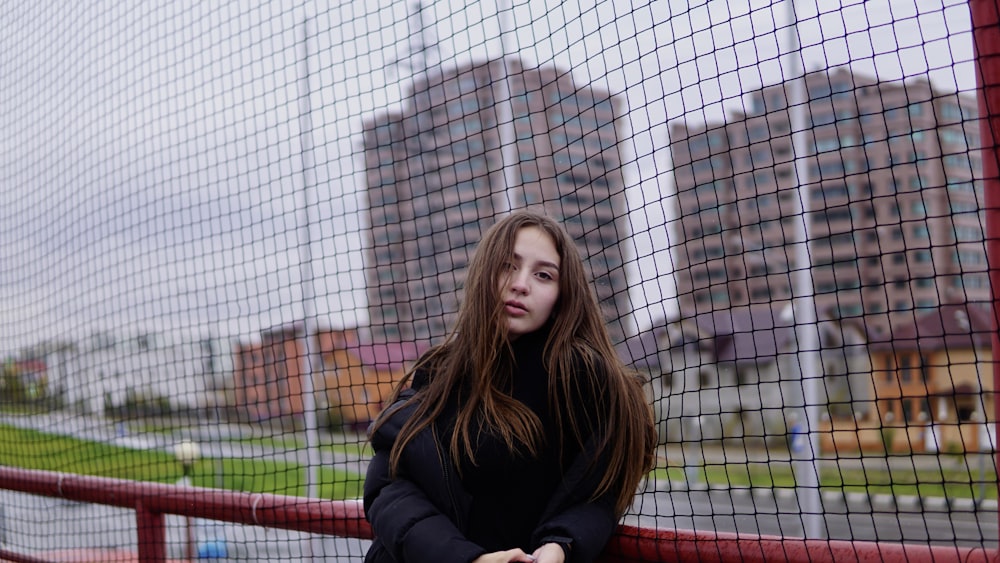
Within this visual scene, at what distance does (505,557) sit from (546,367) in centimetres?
37

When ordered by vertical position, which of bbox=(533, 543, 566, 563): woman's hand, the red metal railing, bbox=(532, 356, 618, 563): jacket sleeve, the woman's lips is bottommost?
the red metal railing

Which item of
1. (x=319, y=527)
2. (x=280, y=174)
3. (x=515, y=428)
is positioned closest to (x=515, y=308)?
(x=515, y=428)

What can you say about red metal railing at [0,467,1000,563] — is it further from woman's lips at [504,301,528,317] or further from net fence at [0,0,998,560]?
woman's lips at [504,301,528,317]

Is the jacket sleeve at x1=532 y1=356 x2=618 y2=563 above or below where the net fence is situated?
below

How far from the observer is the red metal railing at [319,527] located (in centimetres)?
158

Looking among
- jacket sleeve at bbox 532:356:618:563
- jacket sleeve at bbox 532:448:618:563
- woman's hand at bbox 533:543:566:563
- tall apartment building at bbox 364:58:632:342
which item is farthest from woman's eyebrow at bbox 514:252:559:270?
woman's hand at bbox 533:543:566:563

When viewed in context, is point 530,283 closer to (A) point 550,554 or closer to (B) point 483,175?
(A) point 550,554

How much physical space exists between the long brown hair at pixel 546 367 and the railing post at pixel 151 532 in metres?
1.46

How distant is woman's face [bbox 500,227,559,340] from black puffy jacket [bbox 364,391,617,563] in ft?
0.83

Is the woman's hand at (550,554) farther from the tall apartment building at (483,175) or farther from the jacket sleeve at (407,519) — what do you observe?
the tall apartment building at (483,175)

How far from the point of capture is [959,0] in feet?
5.54

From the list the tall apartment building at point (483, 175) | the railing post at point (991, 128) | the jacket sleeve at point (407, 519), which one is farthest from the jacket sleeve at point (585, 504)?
the railing post at point (991, 128)

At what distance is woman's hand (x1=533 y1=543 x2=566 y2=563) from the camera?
1548 millimetres

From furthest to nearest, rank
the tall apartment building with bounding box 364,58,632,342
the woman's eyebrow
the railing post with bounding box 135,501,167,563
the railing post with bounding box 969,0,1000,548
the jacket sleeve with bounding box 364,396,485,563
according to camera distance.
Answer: the railing post with bounding box 135,501,167,563
the tall apartment building with bounding box 364,58,632,342
the woman's eyebrow
the jacket sleeve with bounding box 364,396,485,563
the railing post with bounding box 969,0,1000,548
